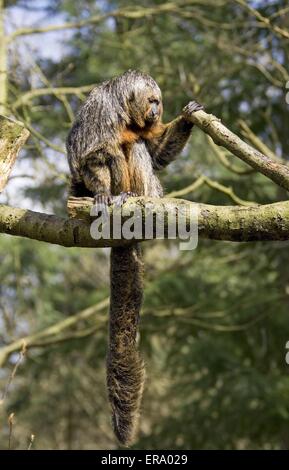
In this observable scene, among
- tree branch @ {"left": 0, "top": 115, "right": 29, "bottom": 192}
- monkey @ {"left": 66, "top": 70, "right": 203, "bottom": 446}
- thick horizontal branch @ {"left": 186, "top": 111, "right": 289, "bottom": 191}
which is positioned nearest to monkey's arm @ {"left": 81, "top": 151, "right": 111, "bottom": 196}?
monkey @ {"left": 66, "top": 70, "right": 203, "bottom": 446}

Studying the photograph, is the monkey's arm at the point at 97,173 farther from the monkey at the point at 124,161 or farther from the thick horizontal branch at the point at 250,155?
the thick horizontal branch at the point at 250,155

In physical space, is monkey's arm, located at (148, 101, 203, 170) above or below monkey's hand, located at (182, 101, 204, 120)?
above

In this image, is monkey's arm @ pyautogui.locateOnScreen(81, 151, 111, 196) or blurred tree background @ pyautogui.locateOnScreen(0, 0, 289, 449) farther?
blurred tree background @ pyautogui.locateOnScreen(0, 0, 289, 449)

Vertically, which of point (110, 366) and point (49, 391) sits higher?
point (49, 391)

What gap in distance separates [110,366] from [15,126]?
2.22 metres

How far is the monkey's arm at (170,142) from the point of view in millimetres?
6173

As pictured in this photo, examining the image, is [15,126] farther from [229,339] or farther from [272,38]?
[229,339]

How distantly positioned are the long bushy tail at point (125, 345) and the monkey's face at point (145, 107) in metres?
1.16

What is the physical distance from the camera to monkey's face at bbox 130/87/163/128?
244 inches

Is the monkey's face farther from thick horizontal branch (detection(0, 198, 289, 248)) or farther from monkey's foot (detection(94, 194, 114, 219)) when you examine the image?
thick horizontal branch (detection(0, 198, 289, 248))

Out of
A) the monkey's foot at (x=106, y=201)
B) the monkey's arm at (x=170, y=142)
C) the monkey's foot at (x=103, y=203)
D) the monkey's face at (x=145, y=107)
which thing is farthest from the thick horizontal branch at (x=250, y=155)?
the monkey's face at (x=145, y=107)

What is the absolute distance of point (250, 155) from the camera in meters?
4.66
